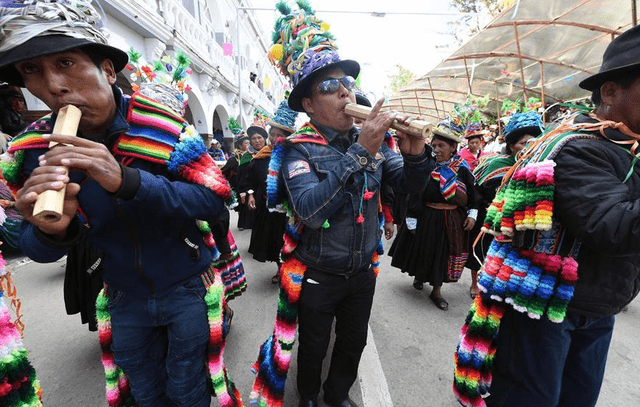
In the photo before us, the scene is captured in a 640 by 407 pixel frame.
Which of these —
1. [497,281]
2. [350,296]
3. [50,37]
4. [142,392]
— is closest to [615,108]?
[497,281]

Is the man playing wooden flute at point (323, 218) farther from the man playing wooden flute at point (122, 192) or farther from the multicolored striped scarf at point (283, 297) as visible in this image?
the man playing wooden flute at point (122, 192)

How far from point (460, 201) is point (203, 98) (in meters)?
11.3

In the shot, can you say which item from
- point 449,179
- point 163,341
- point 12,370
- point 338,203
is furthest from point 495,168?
point 12,370

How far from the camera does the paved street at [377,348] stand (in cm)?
224

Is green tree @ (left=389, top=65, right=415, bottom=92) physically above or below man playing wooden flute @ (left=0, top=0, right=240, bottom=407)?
above

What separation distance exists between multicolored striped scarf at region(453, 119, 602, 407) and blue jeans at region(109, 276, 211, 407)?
1422 mm

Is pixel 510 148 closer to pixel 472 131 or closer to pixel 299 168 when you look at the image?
pixel 472 131

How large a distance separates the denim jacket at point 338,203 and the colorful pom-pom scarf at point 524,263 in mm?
441

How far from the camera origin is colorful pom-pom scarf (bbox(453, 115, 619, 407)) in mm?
1296

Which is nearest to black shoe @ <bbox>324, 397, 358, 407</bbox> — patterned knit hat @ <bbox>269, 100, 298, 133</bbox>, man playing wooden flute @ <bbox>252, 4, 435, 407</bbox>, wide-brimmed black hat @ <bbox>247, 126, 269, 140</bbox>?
man playing wooden flute @ <bbox>252, 4, 435, 407</bbox>

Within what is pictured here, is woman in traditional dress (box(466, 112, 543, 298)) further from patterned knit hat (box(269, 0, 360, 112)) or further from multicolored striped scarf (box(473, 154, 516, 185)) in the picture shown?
patterned knit hat (box(269, 0, 360, 112))

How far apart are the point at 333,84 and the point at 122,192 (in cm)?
113

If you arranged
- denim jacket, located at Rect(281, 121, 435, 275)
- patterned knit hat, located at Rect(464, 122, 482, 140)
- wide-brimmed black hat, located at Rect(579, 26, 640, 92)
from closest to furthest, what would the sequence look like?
wide-brimmed black hat, located at Rect(579, 26, 640, 92) → denim jacket, located at Rect(281, 121, 435, 275) → patterned knit hat, located at Rect(464, 122, 482, 140)

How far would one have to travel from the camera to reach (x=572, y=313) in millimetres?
1378
